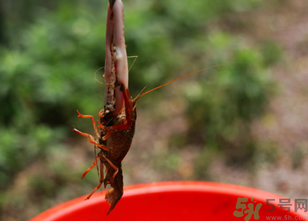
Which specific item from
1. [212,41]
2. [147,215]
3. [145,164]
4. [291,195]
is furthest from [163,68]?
[147,215]

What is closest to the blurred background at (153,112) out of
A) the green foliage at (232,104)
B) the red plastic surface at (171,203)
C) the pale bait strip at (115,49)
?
the green foliage at (232,104)

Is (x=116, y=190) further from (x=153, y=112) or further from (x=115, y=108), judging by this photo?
(x=153, y=112)

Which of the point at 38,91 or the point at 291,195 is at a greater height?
the point at 38,91

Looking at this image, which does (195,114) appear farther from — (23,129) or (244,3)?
(244,3)

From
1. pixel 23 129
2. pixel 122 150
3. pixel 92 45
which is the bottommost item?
pixel 23 129

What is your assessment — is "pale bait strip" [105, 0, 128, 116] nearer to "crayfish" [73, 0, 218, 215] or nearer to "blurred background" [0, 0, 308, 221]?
"crayfish" [73, 0, 218, 215]

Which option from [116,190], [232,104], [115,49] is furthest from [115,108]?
[232,104]

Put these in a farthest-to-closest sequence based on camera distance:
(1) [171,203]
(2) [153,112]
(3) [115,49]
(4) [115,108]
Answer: (2) [153,112], (1) [171,203], (4) [115,108], (3) [115,49]
